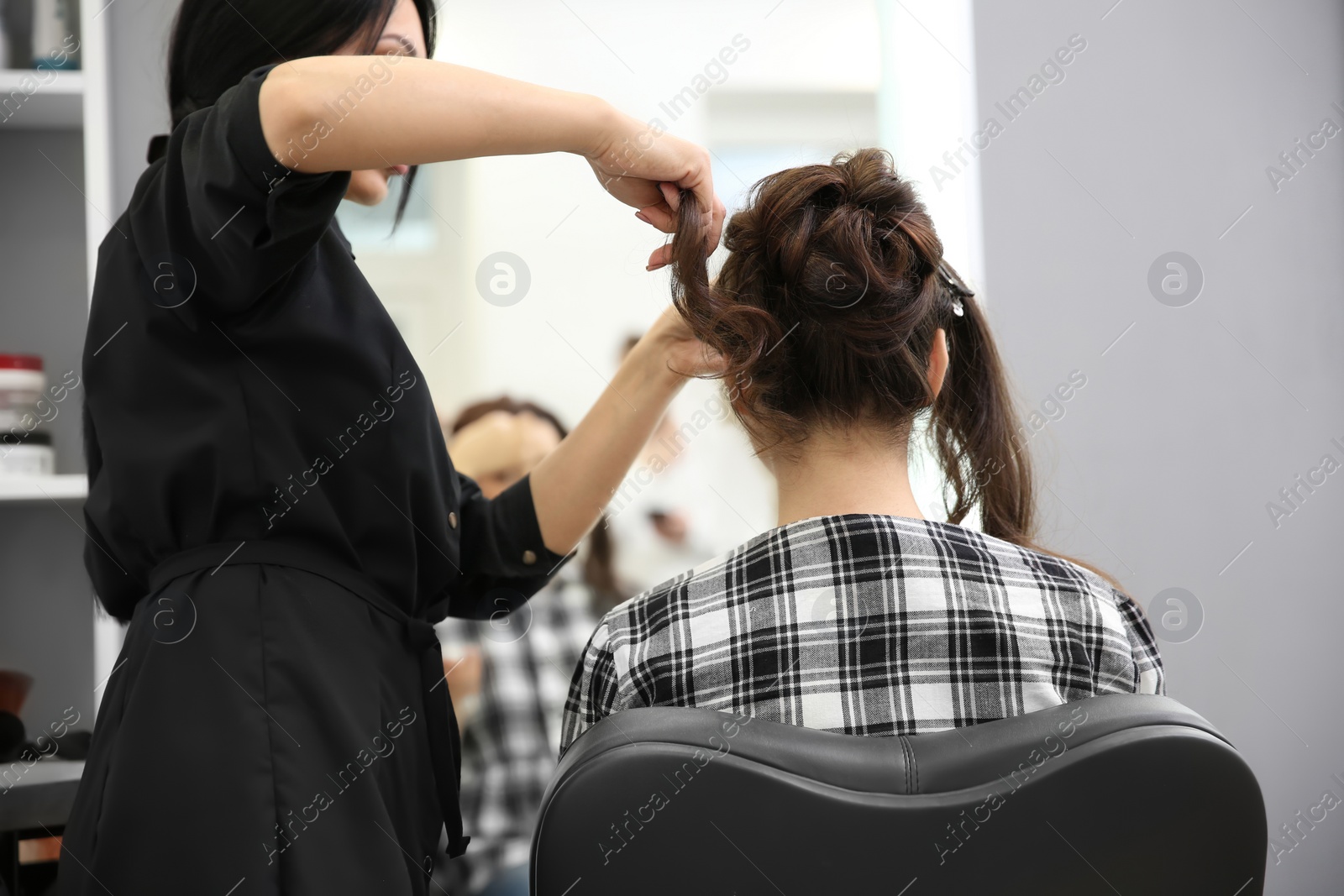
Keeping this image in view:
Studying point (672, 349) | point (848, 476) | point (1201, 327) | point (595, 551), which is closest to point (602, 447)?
point (672, 349)

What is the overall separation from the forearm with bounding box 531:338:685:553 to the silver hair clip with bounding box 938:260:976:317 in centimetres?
32

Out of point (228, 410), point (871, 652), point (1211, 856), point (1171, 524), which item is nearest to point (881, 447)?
point (871, 652)

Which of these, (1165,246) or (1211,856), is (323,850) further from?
(1165,246)

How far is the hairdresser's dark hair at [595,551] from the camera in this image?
2.07 m

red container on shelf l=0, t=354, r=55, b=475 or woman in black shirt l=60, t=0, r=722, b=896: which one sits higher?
woman in black shirt l=60, t=0, r=722, b=896

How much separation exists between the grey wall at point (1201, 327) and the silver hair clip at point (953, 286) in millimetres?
1090

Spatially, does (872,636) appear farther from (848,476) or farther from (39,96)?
(39,96)

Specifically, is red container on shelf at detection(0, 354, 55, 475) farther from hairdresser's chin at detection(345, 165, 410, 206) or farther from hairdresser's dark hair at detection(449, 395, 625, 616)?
hairdresser's chin at detection(345, 165, 410, 206)

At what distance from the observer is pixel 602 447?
1142 mm

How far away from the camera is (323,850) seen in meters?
0.76

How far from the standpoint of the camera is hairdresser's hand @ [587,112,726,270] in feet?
2.46

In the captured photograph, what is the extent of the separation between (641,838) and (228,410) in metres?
0.47

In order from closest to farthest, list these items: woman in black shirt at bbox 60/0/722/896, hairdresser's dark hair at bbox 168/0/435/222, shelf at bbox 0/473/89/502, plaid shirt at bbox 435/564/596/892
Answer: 1. woman in black shirt at bbox 60/0/722/896
2. hairdresser's dark hair at bbox 168/0/435/222
3. shelf at bbox 0/473/89/502
4. plaid shirt at bbox 435/564/596/892

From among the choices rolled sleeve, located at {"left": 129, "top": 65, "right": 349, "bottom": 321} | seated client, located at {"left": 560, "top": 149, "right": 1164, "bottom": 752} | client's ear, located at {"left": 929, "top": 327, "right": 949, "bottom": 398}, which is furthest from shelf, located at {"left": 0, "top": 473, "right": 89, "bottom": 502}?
client's ear, located at {"left": 929, "top": 327, "right": 949, "bottom": 398}
